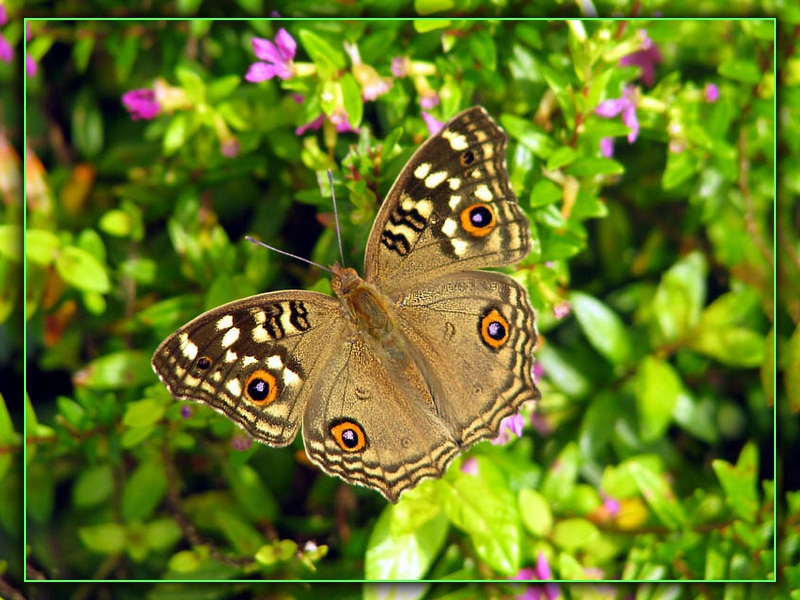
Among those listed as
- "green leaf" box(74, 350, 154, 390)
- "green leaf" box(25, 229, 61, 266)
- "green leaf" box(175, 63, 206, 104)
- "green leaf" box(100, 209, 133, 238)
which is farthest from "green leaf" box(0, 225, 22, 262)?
"green leaf" box(175, 63, 206, 104)

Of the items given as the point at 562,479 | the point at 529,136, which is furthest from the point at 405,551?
the point at 529,136

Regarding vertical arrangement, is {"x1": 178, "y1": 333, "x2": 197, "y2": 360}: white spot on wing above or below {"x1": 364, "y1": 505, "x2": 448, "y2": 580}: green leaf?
above

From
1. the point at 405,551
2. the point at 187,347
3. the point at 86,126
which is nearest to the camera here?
the point at 187,347

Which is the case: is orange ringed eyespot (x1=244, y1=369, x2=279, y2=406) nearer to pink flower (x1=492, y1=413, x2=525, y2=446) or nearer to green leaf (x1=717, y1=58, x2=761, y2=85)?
pink flower (x1=492, y1=413, x2=525, y2=446)

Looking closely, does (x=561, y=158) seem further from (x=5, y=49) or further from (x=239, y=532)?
(x=5, y=49)

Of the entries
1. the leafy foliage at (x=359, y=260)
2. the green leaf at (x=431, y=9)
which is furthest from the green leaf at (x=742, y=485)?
the green leaf at (x=431, y=9)

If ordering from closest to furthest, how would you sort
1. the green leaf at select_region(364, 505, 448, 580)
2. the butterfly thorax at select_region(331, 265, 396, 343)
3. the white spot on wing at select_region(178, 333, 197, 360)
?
1. the white spot on wing at select_region(178, 333, 197, 360)
2. the butterfly thorax at select_region(331, 265, 396, 343)
3. the green leaf at select_region(364, 505, 448, 580)

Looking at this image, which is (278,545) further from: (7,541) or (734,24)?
(734,24)

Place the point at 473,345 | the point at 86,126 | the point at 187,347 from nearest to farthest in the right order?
the point at 187,347 < the point at 473,345 < the point at 86,126
